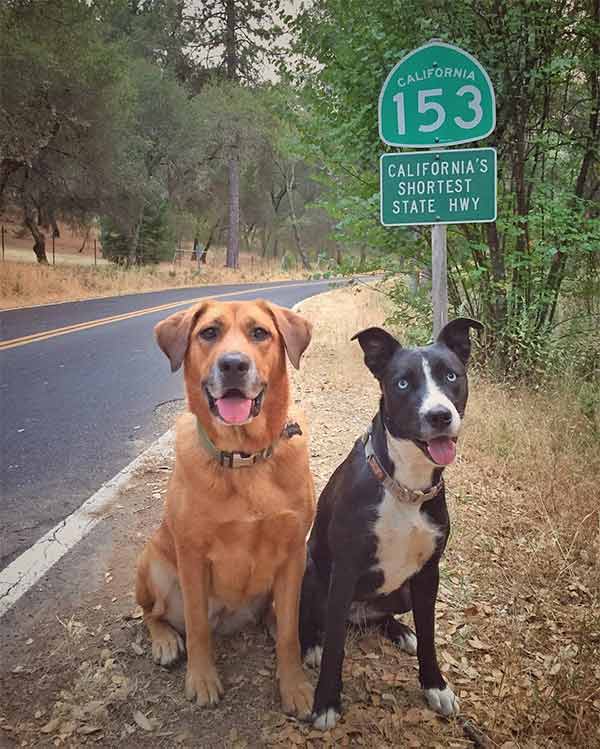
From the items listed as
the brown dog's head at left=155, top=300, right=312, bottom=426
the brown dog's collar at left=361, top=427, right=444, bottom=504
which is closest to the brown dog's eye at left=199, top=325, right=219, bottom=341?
the brown dog's head at left=155, top=300, right=312, bottom=426

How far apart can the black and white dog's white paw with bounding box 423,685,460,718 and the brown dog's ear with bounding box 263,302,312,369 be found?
4.80ft

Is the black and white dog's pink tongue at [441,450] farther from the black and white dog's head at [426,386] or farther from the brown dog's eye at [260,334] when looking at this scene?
the brown dog's eye at [260,334]

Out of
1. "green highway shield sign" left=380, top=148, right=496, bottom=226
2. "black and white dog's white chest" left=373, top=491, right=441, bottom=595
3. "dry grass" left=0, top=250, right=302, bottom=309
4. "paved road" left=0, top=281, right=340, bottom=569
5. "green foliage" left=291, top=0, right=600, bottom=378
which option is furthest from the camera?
"dry grass" left=0, top=250, right=302, bottom=309

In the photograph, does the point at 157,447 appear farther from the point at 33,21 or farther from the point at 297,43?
the point at 33,21

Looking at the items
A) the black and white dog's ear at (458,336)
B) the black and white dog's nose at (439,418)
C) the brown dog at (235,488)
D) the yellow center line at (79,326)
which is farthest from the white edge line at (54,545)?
the yellow center line at (79,326)

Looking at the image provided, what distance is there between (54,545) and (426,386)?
8.25ft

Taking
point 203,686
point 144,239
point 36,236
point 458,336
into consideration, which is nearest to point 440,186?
point 458,336

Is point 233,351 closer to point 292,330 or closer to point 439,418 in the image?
point 292,330

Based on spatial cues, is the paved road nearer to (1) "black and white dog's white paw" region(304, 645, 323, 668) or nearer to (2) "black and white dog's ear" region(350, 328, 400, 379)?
(1) "black and white dog's white paw" region(304, 645, 323, 668)

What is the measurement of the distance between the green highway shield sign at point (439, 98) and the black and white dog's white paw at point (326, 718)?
10.3ft

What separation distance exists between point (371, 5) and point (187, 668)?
19.4ft

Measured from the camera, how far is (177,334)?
2.50 m

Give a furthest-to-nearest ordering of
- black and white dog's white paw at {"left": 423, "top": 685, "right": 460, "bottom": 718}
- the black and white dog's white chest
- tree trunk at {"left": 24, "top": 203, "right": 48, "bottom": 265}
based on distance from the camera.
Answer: tree trunk at {"left": 24, "top": 203, "right": 48, "bottom": 265} < black and white dog's white paw at {"left": 423, "top": 685, "right": 460, "bottom": 718} < the black and white dog's white chest

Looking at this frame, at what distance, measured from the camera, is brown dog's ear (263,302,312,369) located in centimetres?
255
